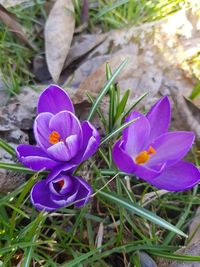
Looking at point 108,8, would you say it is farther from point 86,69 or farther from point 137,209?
point 137,209

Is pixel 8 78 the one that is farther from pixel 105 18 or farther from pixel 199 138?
pixel 199 138

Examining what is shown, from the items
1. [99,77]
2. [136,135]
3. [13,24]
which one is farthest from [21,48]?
[136,135]

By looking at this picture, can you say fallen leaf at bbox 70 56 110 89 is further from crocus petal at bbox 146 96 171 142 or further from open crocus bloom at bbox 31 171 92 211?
open crocus bloom at bbox 31 171 92 211

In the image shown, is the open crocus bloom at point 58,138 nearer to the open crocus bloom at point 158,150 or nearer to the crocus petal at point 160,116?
the open crocus bloom at point 158,150

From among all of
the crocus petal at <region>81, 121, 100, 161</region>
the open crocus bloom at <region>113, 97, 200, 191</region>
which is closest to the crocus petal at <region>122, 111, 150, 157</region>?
the open crocus bloom at <region>113, 97, 200, 191</region>

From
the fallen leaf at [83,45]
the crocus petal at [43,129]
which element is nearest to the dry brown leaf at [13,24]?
the fallen leaf at [83,45]

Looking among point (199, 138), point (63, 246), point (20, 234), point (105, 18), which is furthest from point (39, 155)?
point (105, 18)
